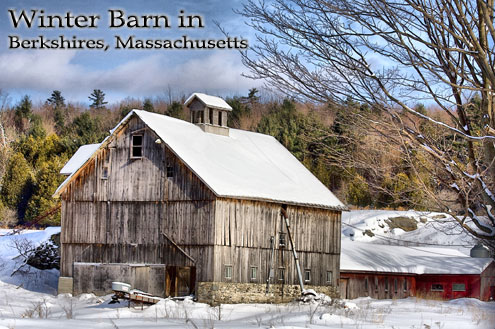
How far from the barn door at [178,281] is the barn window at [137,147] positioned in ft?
16.3

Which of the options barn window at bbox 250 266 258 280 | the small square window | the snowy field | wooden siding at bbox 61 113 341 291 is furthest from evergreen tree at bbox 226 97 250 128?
the small square window

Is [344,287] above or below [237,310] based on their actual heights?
below

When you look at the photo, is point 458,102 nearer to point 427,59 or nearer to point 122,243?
point 427,59

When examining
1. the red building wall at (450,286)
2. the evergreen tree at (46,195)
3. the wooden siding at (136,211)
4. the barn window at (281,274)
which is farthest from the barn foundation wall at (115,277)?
the evergreen tree at (46,195)

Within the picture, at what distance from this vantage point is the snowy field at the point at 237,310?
1659 cm

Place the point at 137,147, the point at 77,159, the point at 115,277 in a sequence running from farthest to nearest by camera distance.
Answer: the point at 77,159 → the point at 137,147 → the point at 115,277

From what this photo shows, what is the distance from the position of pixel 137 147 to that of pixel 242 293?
7564 mm

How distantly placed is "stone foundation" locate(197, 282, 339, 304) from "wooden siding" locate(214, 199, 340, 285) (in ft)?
0.84

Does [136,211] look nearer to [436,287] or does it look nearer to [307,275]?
[307,275]

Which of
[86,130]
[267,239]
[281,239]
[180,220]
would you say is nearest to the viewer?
[180,220]

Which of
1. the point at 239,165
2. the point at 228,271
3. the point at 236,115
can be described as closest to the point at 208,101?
the point at 239,165

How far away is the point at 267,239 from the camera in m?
32.8

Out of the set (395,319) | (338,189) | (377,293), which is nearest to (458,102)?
(395,319)

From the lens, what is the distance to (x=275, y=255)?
3322 cm
